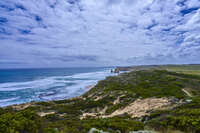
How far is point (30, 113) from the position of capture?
6.09m

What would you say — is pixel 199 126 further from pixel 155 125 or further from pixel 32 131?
pixel 32 131

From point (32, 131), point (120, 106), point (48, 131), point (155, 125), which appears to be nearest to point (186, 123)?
point (155, 125)

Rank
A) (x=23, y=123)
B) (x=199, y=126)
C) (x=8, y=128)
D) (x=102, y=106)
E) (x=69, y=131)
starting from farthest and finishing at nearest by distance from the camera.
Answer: (x=102, y=106), (x=69, y=131), (x=199, y=126), (x=23, y=123), (x=8, y=128)

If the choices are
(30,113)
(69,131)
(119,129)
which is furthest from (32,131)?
(119,129)

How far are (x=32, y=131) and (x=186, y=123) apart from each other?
7.76m

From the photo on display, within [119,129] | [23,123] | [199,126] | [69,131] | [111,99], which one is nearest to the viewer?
[23,123]

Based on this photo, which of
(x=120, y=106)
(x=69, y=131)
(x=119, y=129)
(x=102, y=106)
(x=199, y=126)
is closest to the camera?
(x=199, y=126)

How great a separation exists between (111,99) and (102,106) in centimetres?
308

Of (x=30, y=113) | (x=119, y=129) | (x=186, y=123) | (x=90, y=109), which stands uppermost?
(x=30, y=113)

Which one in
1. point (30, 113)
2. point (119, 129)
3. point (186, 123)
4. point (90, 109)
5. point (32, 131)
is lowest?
point (90, 109)

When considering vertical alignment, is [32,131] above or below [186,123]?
above

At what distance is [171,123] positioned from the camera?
642 cm

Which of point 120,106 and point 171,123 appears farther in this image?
point 120,106

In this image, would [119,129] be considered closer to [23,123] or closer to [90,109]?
[23,123]
